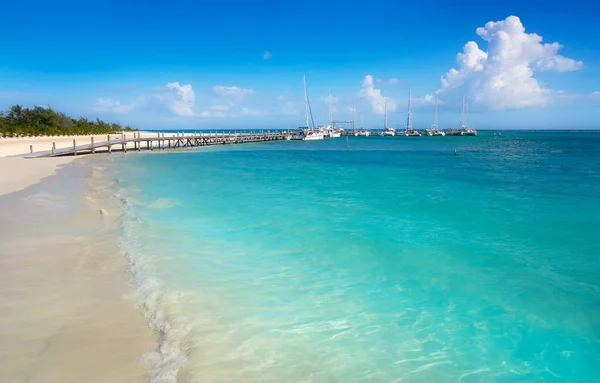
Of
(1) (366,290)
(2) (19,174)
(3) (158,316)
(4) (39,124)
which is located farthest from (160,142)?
(3) (158,316)

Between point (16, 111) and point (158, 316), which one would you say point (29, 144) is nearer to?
point (16, 111)

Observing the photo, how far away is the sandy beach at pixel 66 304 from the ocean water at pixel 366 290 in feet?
1.15

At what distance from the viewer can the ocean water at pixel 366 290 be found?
556 centimetres

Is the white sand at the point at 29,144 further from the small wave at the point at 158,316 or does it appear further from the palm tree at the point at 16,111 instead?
the small wave at the point at 158,316

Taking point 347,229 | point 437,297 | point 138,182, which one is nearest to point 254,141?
point 138,182

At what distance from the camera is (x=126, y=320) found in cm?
610

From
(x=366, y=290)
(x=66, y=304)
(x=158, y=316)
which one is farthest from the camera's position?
(x=366, y=290)

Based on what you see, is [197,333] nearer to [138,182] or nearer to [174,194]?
[174,194]

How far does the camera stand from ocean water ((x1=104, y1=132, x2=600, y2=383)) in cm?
556

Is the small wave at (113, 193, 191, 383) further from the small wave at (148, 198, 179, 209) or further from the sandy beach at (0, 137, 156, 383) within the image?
the small wave at (148, 198, 179, 209)

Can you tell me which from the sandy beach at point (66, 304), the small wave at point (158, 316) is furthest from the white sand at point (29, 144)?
the small wave at point (158, 316)

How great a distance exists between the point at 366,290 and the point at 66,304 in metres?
5.44

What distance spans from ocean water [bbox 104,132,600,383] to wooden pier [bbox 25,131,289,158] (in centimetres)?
3063

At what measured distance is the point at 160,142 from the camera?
70.4 metres
